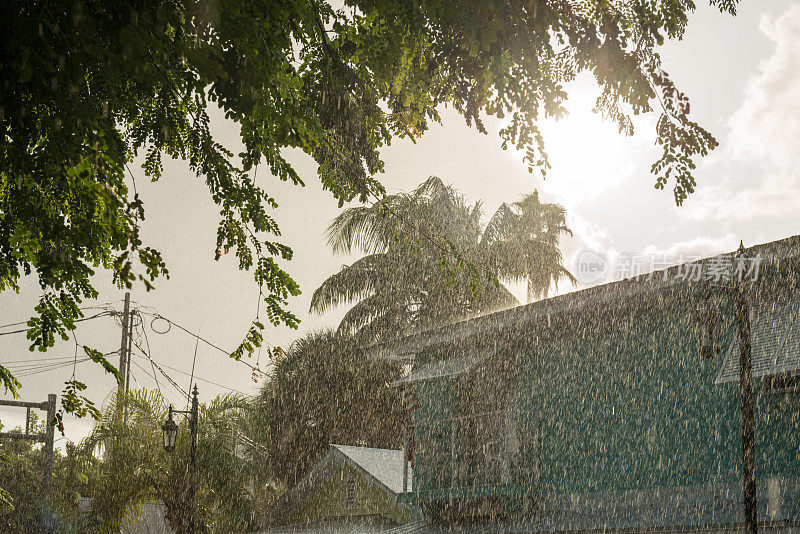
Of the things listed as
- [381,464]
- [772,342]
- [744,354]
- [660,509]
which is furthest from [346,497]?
[744,354]

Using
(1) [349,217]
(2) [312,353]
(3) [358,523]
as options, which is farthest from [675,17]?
(2) [312,353]

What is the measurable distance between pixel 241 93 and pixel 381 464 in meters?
17.7

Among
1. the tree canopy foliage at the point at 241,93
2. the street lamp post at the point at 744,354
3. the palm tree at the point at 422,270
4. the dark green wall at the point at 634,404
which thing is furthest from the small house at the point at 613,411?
the palm tree at the point at 422,270

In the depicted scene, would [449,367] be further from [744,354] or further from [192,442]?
[192,442]

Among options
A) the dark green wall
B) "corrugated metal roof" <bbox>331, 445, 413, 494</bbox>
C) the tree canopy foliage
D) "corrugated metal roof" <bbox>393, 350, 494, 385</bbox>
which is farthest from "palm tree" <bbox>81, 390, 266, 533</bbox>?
the tree canopy foliage

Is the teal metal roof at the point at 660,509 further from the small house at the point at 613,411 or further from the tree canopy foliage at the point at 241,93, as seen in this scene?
the tree canopy foliage at the point at 241,93

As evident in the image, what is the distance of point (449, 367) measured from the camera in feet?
49.4

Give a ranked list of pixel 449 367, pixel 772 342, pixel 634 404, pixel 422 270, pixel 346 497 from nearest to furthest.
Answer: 1. pixel 772 342
2. pixel 634 404
3. pixel 449 367
4. pixel 346 497
5. pixel 422 270

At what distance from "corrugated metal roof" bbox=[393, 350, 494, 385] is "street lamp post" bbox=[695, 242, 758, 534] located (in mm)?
5168

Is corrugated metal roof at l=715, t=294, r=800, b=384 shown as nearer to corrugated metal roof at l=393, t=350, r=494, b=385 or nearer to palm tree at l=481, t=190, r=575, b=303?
corrugated metal roof at l=393, t=350, r=494, b=385

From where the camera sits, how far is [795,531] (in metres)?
8.88

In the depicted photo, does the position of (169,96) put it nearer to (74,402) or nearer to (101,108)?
(101,108)

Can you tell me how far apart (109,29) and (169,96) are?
2.71ft

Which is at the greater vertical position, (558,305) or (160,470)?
(558,305)
